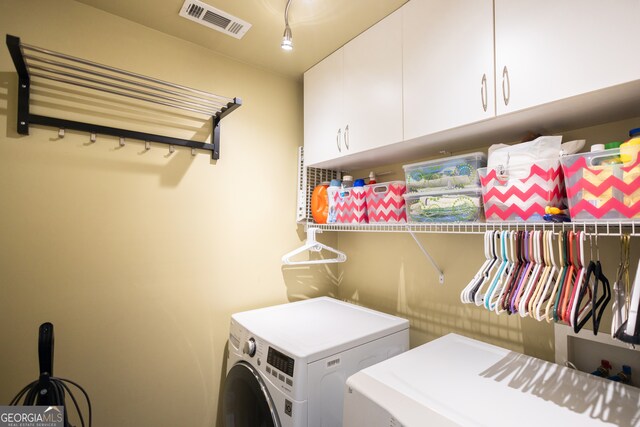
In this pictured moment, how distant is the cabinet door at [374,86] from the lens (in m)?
1.48

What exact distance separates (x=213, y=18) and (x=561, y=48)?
155cm

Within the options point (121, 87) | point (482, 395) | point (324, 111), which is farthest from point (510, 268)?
point (121, 87)

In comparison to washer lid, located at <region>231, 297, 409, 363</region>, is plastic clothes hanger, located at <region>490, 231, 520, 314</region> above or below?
above

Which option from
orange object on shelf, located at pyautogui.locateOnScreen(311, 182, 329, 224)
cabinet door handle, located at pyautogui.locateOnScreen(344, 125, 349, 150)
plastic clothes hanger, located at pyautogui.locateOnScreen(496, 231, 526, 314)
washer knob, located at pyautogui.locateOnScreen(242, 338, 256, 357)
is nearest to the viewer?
plastic clothes hanger, located at pyautogui.locateOnScreen(496, 231, 526, 314)

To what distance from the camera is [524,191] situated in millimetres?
1101

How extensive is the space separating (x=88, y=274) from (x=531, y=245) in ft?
6.43

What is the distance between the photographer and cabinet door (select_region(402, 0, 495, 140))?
3.76 feet

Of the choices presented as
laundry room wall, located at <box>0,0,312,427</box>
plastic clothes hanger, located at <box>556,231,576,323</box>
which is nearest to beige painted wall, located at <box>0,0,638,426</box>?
laundry room wall, located at <box>0,0,312,427</box>

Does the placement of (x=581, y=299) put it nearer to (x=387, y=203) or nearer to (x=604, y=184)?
(x=604, y=184)

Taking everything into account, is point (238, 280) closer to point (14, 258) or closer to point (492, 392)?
point (14, 258)

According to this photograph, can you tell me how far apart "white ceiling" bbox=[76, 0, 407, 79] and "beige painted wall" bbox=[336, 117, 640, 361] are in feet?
2.84

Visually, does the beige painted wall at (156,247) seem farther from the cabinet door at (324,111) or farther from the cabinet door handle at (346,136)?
the cabinet door handle at (346,136)

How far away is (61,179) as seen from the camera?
56.7 inches

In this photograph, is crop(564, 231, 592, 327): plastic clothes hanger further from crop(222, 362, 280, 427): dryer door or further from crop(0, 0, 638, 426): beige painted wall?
crop(222, 362, 280, 427): dryer door
